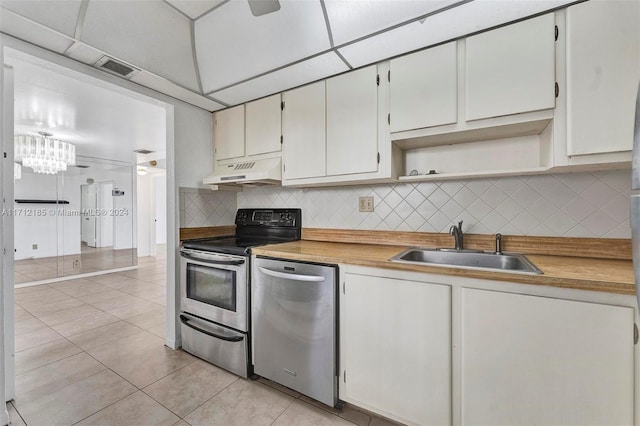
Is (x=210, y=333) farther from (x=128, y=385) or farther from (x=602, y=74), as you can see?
(x=602, y=74)

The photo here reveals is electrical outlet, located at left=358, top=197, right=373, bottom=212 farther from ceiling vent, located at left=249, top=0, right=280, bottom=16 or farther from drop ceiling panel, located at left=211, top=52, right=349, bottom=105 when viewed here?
ceiling vent, located at left=249, top=0, right=280, bottom=16

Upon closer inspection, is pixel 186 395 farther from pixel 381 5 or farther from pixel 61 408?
pixel 381 5

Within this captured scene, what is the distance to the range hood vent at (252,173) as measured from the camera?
2.21 meters

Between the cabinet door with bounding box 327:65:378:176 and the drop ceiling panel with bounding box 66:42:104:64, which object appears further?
the cabinet door with bounding box 327:65:378:176

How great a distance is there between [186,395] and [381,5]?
2.67 meters

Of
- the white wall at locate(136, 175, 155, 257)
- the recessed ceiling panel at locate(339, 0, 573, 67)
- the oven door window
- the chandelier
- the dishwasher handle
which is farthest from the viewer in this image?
the white wall at locate(136, 175, 155, 257)

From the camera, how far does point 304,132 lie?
6.98 feet

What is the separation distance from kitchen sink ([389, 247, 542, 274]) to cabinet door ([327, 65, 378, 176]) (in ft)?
2.13

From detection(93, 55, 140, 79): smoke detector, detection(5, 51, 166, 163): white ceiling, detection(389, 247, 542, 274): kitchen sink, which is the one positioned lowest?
detection(389, 247, 542, 274): kitchen sink

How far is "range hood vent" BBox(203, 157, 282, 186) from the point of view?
221cm

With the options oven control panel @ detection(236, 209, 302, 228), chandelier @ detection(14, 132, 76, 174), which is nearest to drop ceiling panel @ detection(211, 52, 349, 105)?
oven control panel @ detection(236, 209, 302, 228)

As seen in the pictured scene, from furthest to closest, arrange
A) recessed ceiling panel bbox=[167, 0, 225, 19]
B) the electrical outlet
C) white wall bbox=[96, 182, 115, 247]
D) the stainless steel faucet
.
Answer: white wall bbox=[96, 182, 115, 247] → the electrical outlet → recessed ceiling panel bbox=[167, 0, 225, 19] → the stainless steel faucet

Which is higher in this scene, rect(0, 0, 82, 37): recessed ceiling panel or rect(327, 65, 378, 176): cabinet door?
rect(0, 0, 82, 37): recessed ceiling panel

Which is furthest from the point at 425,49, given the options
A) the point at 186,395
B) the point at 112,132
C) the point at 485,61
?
the point at 112,132
